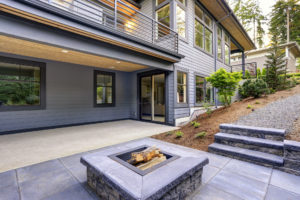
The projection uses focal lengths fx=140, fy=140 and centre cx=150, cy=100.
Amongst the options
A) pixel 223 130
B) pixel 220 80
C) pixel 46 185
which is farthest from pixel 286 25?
pixel 46 185

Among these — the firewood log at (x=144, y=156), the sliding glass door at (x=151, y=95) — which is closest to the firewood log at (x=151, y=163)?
the firewood log at (x=144, y=156)

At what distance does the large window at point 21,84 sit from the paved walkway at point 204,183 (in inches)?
139

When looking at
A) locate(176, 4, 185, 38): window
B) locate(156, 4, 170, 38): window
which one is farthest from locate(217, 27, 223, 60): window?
locate(156, 4, 170, 38): window

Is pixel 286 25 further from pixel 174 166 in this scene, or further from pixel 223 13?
pixel 174 166

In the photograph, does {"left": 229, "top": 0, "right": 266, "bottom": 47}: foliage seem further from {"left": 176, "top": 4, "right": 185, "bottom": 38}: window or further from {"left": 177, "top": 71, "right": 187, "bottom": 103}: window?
{"left": 177, "top": 71, "right": 187, "bottom": 103}: window

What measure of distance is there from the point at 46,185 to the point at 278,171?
11.2 ft

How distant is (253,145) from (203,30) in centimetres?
678

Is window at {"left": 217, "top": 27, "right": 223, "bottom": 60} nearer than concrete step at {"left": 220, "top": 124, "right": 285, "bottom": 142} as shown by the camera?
No

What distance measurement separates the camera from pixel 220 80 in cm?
509

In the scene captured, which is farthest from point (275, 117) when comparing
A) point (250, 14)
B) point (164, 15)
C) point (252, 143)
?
point (250, 14)

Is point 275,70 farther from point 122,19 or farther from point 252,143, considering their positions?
point 122,19

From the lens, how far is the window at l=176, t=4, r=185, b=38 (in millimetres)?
6117

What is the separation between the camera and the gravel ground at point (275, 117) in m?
3.30

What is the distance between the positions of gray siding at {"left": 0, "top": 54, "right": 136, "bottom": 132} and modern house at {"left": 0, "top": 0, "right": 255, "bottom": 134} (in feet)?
0.09
